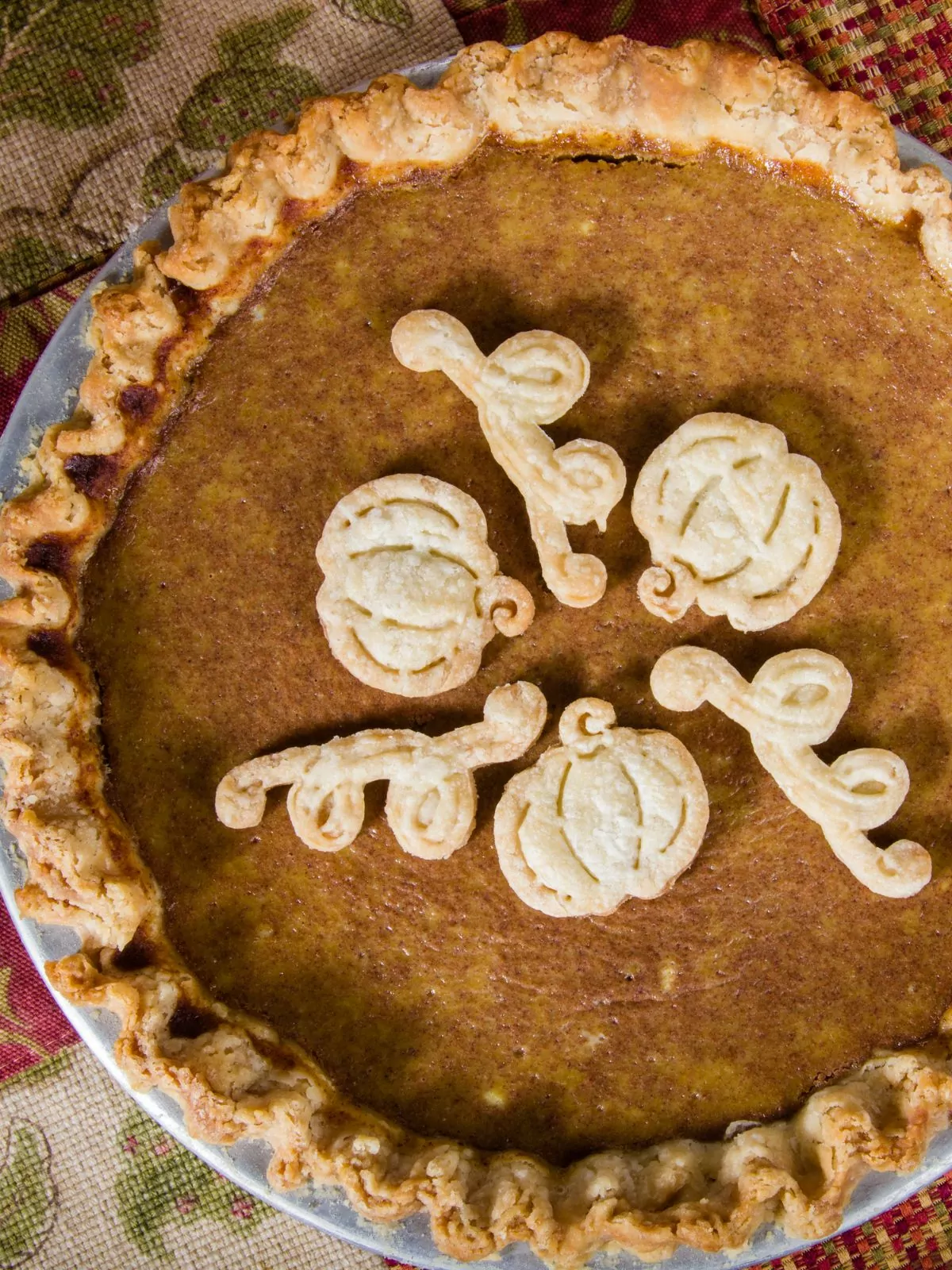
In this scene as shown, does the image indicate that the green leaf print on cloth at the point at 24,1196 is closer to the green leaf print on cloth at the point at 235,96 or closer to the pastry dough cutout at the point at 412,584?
the pastry dough cutout at the point at 412,584

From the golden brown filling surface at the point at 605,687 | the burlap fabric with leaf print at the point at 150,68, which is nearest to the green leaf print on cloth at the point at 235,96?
the burlap fabric with leaf print at the point at 150,68

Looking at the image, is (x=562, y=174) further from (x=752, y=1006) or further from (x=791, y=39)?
(x=752, y=1006)

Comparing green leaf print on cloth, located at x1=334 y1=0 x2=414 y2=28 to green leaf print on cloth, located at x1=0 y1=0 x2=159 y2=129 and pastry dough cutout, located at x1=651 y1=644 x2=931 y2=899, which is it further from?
pastry dough cutout, located at x1=651 y1=644 x2=931 y2=899

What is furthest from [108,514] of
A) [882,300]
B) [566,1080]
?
[882,300]

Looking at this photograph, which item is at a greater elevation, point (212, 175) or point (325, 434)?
point (212, 175)

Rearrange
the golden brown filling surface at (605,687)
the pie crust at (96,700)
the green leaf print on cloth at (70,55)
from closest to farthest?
1. the pie crust at (96,700)
2. the golden brown filling surface at (605,687)
3. the green leaf print on cloth at (70,55)

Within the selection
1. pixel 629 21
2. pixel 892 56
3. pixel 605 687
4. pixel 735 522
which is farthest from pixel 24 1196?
pixel 892 56

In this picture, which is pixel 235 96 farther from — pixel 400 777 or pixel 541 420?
pixel 400 777
